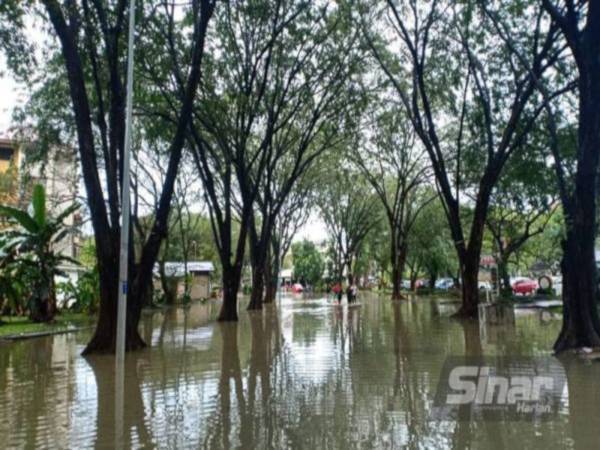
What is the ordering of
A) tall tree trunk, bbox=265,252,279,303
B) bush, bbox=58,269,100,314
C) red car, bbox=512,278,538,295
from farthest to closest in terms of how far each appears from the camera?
Result: red car, bbox=512,278,538,295
tall tree trunk, bbox=265,252,279,303
bush, bbox=58,269,100,314

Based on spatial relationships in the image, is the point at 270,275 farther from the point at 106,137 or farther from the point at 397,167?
the point at 106,137

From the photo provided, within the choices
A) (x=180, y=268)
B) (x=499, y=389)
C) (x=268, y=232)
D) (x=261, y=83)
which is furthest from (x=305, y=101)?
(x=180, y=268)

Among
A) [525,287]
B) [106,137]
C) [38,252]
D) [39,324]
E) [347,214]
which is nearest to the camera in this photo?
[106,137]

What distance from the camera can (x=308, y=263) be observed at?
8456 cm

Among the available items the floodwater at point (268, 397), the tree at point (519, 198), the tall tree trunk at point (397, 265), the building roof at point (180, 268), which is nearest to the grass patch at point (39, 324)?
the floodwater at point (268, 397)

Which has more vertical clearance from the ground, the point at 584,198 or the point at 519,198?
the point at 519,198

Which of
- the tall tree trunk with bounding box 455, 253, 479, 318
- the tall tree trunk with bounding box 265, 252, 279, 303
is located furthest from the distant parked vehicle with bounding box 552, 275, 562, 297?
the tall tree trunk with bounding box 265, 252, 279, 303

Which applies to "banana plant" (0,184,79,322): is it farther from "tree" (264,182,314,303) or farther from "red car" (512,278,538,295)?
"red car" (512,278,538,295)

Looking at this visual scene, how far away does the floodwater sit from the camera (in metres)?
5.67

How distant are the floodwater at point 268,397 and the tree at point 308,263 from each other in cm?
6847

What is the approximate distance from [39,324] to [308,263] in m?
65.6

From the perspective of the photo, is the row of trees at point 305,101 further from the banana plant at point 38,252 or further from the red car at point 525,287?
the red car at point 525,287

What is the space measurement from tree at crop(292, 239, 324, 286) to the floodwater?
6847 cm

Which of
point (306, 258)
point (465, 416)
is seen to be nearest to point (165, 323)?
point (465, 416)
